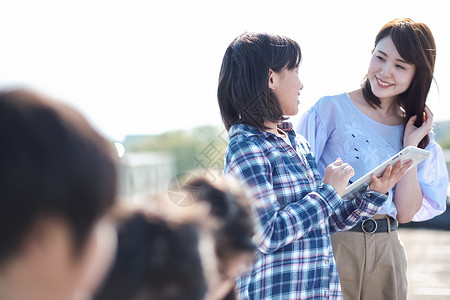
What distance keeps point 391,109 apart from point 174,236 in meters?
1.96

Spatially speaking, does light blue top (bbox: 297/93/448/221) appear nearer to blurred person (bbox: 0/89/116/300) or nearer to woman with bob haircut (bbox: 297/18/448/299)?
woman with bob haircut (bbox: 297/18/448/299)

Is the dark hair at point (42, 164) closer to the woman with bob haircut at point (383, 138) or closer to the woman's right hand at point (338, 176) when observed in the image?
the woman's right hand at point (338, 176)

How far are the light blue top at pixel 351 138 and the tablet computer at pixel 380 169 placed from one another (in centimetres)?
26

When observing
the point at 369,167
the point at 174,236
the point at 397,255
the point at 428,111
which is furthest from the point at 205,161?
the point at 174,236

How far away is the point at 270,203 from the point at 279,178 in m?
0.12

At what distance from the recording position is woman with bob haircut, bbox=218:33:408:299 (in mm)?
1643

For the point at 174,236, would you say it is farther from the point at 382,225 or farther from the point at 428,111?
the point at 428,111

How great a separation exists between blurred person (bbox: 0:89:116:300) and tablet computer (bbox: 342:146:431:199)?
1.50 metres

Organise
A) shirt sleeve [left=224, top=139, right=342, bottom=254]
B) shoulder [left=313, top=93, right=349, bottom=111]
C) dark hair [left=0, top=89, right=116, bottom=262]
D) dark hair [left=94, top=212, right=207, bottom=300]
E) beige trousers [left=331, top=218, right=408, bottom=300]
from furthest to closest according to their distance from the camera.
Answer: shoulder [left=313, top=93, right=349, bottom=111] → beige trousers [left=331, top=218, right=408, bottom=300] → shirt sleeve [left=224, top=139, right=342, bottom=254] → dark hair [left=94, top=212, right=207, bottom=300] → dark hair [left=0, top=89, right=116, bottom=262]

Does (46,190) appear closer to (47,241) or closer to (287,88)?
(47,241)

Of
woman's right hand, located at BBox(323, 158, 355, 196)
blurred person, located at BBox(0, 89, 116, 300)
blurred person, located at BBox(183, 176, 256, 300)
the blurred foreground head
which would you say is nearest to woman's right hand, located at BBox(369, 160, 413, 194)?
woman's right hand, located at BBox(323, 158, 355, 196)

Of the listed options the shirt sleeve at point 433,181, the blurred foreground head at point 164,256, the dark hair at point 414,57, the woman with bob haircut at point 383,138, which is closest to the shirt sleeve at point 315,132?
the woman with bob haircut at point 383,138

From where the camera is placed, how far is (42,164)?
508 mm

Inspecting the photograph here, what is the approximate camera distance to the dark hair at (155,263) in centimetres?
67
